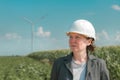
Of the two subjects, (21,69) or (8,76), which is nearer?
(8,76)

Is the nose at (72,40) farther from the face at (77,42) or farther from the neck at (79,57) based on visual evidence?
the neck at (79,57)

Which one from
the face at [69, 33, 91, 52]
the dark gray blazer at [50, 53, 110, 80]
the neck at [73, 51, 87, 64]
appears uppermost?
Answer: the face at [69, 33, 91, 52]

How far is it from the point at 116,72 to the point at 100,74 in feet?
21.7

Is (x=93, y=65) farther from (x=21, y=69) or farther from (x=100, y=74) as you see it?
(x=21, y=69)

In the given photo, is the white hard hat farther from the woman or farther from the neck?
the neck

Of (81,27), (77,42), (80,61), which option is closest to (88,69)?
(80,61)

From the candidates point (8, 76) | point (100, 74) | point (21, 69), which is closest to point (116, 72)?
point (21, 69)

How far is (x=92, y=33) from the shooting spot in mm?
4188

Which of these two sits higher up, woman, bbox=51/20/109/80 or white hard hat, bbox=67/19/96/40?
white hard hat, bbox=67/19/96/40

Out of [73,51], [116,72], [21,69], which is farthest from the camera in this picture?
[116,72]

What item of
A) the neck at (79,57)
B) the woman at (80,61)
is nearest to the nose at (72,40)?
the woman at (80,61)

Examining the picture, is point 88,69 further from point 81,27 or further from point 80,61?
point 81,27

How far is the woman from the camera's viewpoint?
411 centimetres

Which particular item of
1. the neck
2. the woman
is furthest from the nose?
the neck
